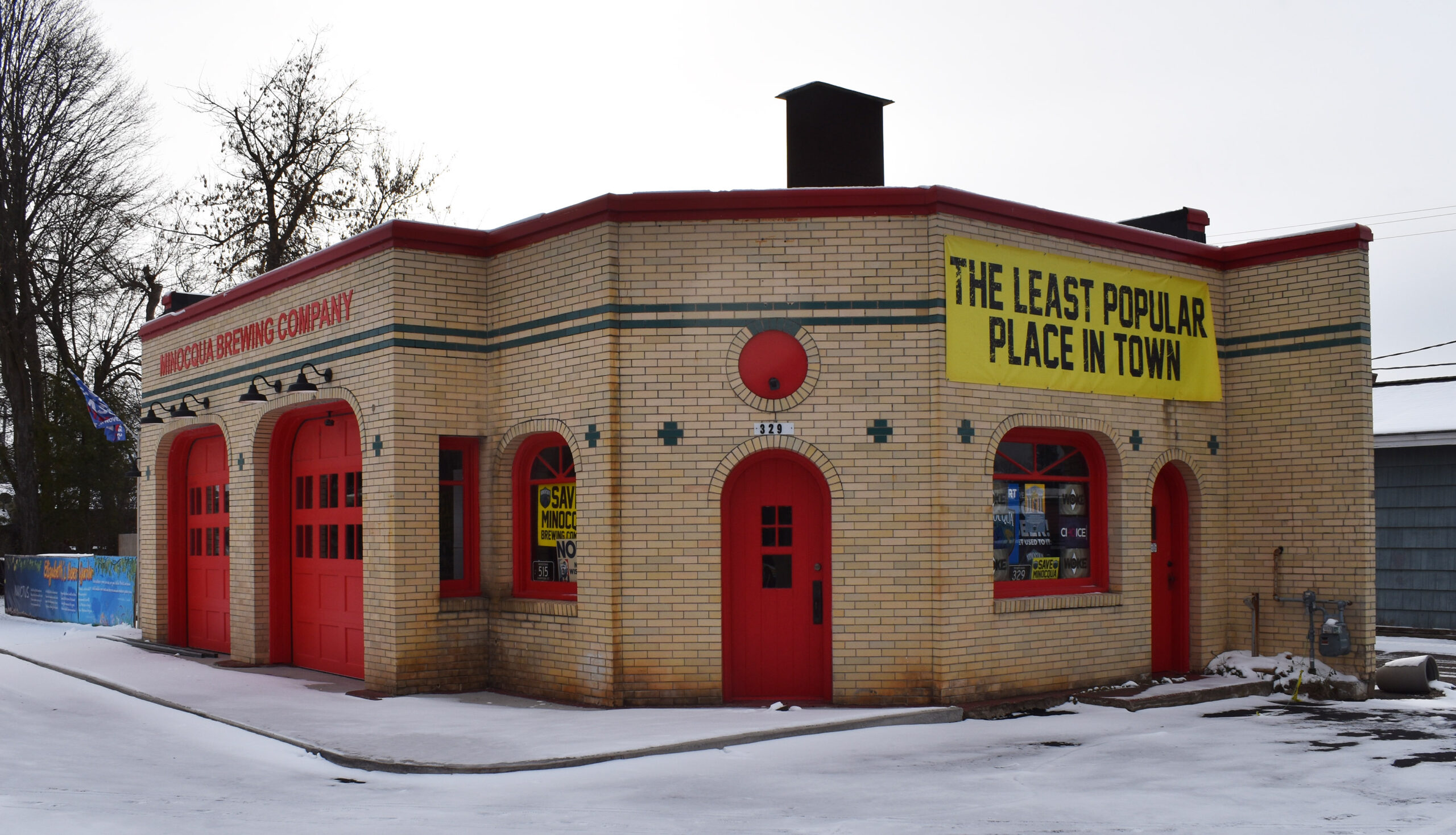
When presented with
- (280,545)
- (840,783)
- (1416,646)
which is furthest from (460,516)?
(1416,646)

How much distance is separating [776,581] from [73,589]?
1715 centimetres

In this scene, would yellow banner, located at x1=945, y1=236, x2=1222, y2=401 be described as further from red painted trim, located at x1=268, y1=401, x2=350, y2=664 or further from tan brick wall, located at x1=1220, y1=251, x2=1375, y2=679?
red painted trim, located at x1=268, y1=401, x2=350, y2=664

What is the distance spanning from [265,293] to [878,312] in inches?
321

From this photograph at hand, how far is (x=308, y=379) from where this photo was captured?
45.4 ft

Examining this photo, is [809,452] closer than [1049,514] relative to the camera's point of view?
Yes

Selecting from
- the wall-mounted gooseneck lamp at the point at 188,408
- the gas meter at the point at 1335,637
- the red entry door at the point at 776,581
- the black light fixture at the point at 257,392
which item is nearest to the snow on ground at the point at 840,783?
the gas meter at the point at 1335,637

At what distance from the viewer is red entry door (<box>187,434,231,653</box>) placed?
16.8m

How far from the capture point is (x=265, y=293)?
15.1 metres

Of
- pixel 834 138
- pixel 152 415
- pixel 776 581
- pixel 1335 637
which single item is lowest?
pixel 1335 637

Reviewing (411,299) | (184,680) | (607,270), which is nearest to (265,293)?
(411,299)

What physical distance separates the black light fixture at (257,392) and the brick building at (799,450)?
0.08m

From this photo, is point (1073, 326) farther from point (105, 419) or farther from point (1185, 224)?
point (105, 419)

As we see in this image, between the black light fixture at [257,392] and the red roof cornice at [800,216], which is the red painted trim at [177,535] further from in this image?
the red roof cornice at [800,216]

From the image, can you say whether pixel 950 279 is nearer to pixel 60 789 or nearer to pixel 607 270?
pixel 607 270
